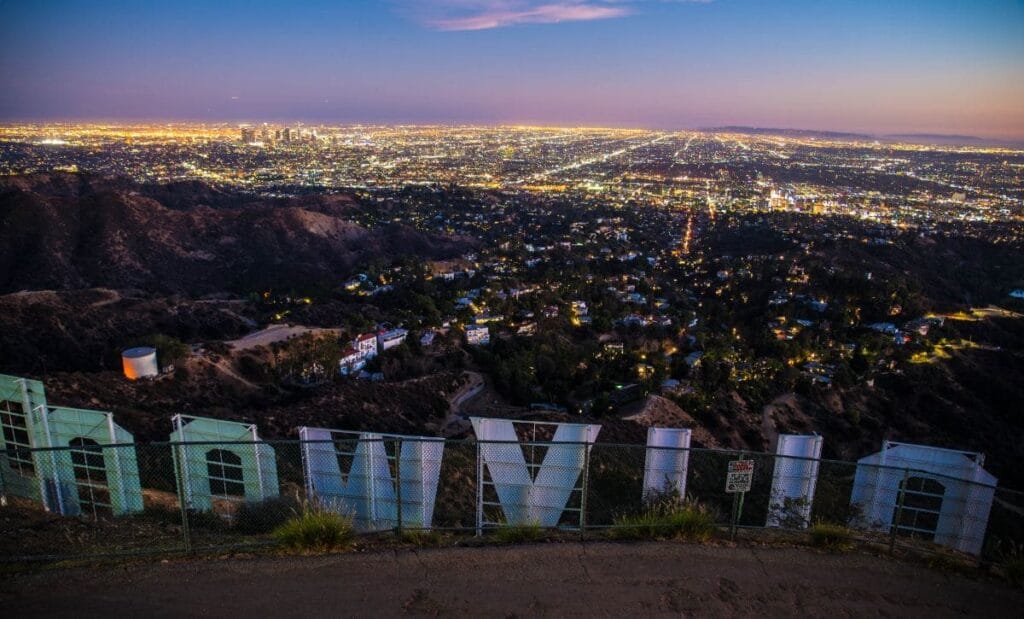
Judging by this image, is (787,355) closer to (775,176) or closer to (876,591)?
(876,591)

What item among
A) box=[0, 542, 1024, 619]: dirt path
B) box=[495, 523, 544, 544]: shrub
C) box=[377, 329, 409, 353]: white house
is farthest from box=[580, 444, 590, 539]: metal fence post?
box=[377, 329, 409, 353]: white house

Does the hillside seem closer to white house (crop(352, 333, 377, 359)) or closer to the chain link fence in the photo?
white house (crop(352, 333, 377, 359))

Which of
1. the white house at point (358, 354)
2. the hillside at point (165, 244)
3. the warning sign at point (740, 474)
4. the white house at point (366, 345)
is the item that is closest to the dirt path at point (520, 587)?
the warning sign at point (740, 474)

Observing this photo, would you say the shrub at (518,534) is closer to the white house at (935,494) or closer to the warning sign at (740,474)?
the warning sign at (740,474)

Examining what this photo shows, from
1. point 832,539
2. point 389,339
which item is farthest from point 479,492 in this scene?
point 389,339

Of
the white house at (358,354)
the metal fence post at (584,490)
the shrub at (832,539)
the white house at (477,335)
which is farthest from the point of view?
the white house at (477,335)

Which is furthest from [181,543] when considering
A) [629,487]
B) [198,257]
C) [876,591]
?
[198,257]
